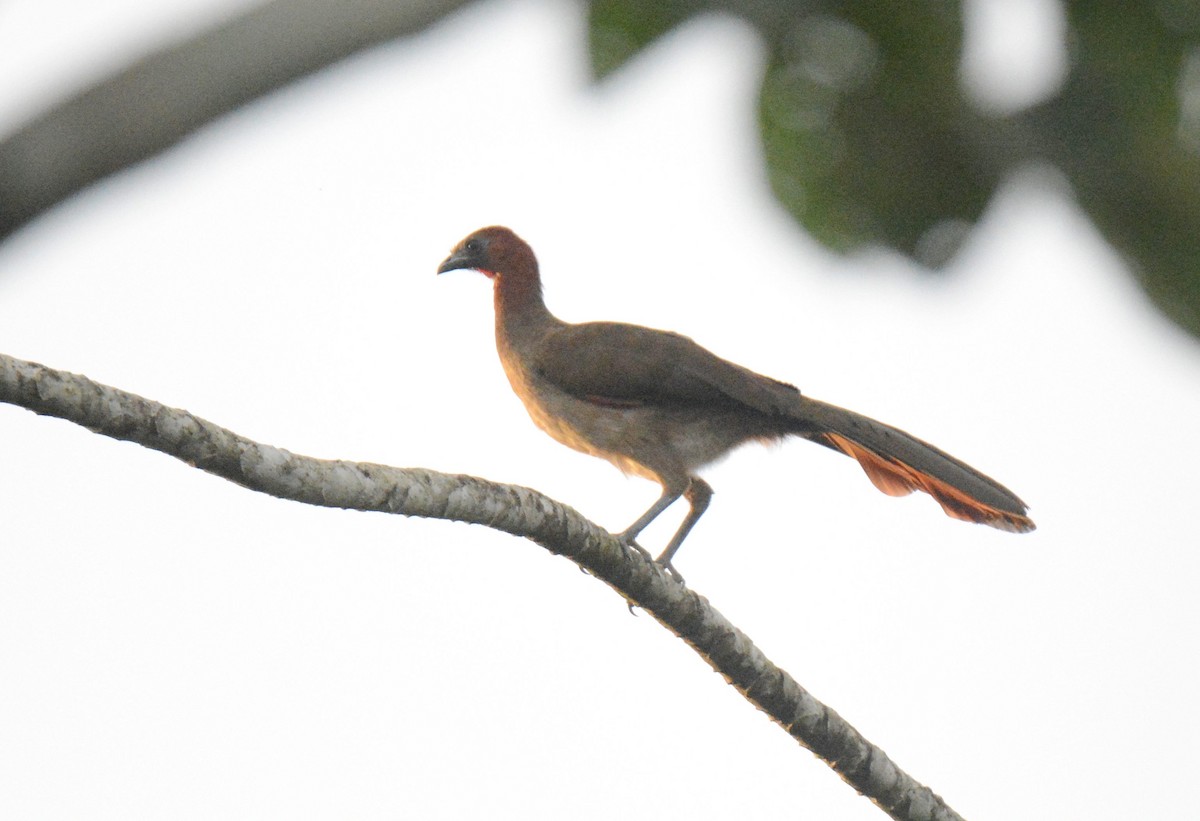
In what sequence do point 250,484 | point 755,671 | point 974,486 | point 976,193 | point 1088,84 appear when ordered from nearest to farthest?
point 1088,84 < point 976,193 < point 250,484 < point 755,671 < point 974,486

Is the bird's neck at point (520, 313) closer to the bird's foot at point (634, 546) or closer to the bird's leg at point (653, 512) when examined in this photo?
the bird's leg at point (653, 512)

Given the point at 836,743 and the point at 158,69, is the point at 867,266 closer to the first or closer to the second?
the point at 158,69

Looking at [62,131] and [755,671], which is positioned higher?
[755,671]

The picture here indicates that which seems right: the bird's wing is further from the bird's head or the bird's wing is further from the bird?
the bird's head

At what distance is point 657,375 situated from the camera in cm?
482

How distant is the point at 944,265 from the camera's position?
6.75 ft

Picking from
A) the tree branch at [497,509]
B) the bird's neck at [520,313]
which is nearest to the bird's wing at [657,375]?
the bird's neck at [520,313]

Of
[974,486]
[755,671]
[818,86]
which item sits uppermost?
[974,486]

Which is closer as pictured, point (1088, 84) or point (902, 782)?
point (1088, 84)

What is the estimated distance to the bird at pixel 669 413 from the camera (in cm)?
453

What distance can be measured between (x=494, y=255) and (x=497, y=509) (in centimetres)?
268

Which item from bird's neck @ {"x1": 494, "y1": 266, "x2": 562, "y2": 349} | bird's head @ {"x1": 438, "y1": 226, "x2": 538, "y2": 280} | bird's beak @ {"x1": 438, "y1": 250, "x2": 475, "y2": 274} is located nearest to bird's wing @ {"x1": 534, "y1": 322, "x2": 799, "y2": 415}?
bird's neck @ {"x1": 494, "y1": 266, "x2": 562, "y2": 349}

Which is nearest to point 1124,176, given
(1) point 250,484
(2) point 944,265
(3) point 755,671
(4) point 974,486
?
(2) point 944,265

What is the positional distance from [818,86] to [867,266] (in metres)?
0.27
